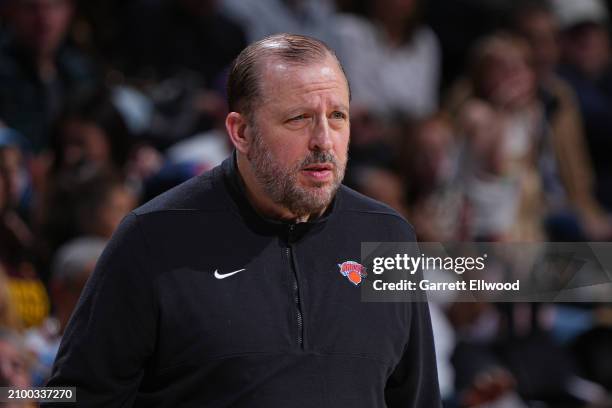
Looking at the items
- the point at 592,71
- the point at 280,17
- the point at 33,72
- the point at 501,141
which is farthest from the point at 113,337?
the point at 592,71

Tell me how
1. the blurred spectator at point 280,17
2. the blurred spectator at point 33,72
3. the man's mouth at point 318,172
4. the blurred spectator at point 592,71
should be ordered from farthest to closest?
the blurred spectator at point 592,71
the blurred spectator at point 280,17
the blurred spectator at point 33,72
the man's mouth at point 318,172

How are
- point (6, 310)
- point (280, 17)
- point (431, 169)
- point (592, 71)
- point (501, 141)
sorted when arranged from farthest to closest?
1. point (592, 71)
2. point (280, 17)
3. point (431, 169)
4. point (501, 141)
5. point (6, 310)

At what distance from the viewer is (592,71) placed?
323 inches

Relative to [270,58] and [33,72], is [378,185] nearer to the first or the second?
[33,72]

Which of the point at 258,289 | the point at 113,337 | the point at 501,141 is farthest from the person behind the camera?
the point at 501,141

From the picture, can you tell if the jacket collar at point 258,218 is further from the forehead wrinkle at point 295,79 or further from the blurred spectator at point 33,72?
the blurred spectator at point 33,72

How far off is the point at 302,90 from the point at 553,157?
5.18 metres

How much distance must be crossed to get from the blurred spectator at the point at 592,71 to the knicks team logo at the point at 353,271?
548 centimetres

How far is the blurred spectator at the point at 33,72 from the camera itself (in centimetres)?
584

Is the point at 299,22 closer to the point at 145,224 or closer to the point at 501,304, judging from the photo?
the point at 501,304

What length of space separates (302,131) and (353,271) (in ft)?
1.19

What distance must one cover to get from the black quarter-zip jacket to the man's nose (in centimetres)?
21

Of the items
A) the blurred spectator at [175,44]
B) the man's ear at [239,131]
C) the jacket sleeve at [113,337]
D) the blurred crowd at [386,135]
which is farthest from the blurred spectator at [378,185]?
the jacket sleeve at [113,337]

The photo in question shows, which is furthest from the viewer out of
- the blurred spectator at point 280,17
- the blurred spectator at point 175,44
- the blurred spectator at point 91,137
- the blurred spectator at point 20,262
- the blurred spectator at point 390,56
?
the blurred spectator at point 390,56
